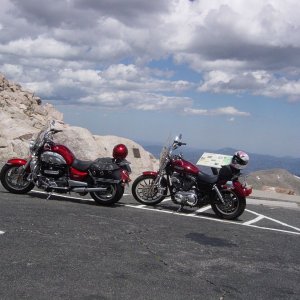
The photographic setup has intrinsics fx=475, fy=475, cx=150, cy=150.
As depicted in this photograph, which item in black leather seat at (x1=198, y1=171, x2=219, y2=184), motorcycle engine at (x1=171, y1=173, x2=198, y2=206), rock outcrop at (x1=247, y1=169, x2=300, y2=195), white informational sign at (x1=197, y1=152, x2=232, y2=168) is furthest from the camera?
rock outcrop at (x1=247, y1=169, x2=300, y2=195)

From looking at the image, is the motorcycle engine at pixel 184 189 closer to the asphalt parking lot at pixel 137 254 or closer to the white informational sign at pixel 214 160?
the asphalt parking lot at pixel 137 254

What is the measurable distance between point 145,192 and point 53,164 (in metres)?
2.15

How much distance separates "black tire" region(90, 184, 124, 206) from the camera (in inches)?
396

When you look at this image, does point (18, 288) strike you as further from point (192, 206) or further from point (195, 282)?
point (192, 206)

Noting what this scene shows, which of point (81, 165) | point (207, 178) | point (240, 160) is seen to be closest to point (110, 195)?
point (81, 165)

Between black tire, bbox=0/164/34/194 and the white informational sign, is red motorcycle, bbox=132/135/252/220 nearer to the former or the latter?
the white informational sign

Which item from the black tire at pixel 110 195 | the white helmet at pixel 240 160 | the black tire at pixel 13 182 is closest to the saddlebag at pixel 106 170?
the black tire at pixel 110 195

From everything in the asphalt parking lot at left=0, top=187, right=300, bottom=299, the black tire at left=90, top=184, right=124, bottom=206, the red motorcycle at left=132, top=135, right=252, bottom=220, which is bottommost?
the asphalt parking lot at left=0, top=187, right=300, bottom=299

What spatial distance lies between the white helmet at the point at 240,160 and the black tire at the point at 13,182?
4.40m

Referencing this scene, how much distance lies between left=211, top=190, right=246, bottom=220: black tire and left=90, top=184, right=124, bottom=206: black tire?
6.59 ft

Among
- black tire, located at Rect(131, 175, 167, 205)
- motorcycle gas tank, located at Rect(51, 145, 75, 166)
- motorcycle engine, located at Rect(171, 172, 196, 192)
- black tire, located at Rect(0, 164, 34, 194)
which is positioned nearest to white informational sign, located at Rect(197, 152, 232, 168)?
motorcycle engine, located at Rect(171, 172, 196, 192)

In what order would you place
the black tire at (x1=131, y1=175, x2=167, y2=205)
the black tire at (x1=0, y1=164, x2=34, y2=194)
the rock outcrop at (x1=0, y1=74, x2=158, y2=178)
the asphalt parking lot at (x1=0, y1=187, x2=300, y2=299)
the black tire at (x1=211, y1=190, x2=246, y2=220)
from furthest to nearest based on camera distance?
Answer: the rock outcrop at (x1=0, y1=74, x2=158, y2=178), the black tire at (x1=131, y1=175, x2=167, y2=205), the black tire at (x1=0, y1=164, x2=34, y2=194), the black tire at (x1=211, y1=190, x2=246, y2=220), the asphalt parking lot at (x1=0, y1=187, x2=300, y2=299)

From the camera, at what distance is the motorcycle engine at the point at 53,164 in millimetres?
10109

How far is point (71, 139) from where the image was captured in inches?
663
